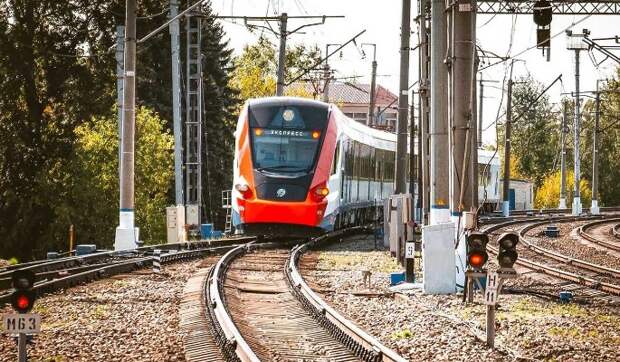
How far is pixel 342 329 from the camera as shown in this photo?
42.7 feet

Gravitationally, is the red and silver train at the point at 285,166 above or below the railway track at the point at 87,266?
above

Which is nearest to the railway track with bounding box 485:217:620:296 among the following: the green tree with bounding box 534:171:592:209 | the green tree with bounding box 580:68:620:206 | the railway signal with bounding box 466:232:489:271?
the railway signal with bounding box 466:232:489:271

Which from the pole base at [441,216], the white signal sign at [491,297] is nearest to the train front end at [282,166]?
the pole base at [441,216]

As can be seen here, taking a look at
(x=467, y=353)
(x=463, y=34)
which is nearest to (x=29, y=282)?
(x=467, y=353)

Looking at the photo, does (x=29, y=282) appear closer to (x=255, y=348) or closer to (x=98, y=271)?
(x=255, y=348)

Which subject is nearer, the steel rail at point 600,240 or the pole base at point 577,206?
the steel rail at point 600,240

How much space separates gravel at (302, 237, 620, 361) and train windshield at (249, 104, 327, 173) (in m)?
7.99

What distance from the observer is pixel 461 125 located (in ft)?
59.7

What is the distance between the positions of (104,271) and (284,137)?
331 inches

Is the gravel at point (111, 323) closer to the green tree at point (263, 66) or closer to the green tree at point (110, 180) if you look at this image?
the green tree at point (110, 180)

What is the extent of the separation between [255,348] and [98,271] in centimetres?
879

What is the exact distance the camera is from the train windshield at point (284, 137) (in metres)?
28.2

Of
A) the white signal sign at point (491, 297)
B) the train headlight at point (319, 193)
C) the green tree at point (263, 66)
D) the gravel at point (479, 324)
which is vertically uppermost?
the green tree at point (263, 66)

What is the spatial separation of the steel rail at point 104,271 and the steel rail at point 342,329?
10.4 ft
